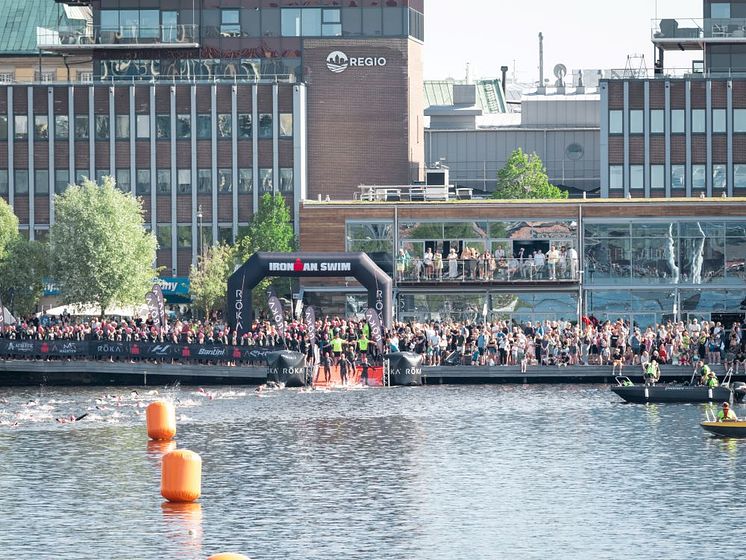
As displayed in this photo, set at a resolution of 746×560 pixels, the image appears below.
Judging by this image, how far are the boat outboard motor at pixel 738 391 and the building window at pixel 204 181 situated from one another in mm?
56248

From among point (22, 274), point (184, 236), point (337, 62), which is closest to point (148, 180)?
point (184, 236)

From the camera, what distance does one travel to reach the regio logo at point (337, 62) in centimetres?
12094

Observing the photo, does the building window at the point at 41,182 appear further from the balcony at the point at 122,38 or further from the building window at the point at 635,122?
the building window at the point at 635,122

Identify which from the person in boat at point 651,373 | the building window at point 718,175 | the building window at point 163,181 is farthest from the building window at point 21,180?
the person in boat at point 651,373

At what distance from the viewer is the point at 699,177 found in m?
116

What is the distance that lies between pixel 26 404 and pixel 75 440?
1165 centimetres

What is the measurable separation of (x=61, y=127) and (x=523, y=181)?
32.5m

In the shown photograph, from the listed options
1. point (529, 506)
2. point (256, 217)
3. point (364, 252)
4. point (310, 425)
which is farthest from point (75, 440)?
point (256, 217)

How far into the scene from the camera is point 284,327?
77.3 meters

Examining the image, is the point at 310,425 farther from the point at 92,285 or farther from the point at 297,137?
the point at 297,137

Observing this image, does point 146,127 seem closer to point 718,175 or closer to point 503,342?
point 718,175

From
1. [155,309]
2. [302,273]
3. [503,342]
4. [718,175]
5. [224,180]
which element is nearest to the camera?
[503,342]

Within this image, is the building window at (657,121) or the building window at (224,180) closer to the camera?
the building window at (657,121)

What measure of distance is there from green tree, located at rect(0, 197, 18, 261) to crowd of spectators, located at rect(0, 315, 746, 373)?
25144 millimetres
